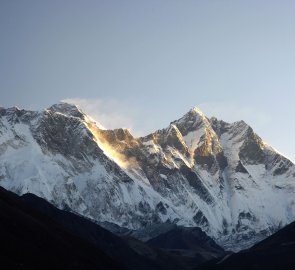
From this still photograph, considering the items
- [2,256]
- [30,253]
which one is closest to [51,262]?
[30,253]

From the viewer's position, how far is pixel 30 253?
19188 centimetres

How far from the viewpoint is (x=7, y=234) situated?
655ft

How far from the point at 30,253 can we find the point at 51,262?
6740 mm

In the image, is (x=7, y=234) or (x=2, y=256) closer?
(x=2, y=256)

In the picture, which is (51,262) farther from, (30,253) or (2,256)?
(2,256)

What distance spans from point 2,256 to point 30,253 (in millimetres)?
16868

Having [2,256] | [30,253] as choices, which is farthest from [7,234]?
[2,256]

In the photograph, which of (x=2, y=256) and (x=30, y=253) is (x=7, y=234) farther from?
(x=2, y=256)

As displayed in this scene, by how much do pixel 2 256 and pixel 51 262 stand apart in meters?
22.2

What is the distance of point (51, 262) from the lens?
195 meters

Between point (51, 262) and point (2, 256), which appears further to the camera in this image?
point (51, 262)

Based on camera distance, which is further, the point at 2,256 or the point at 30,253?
the point at 30,253
